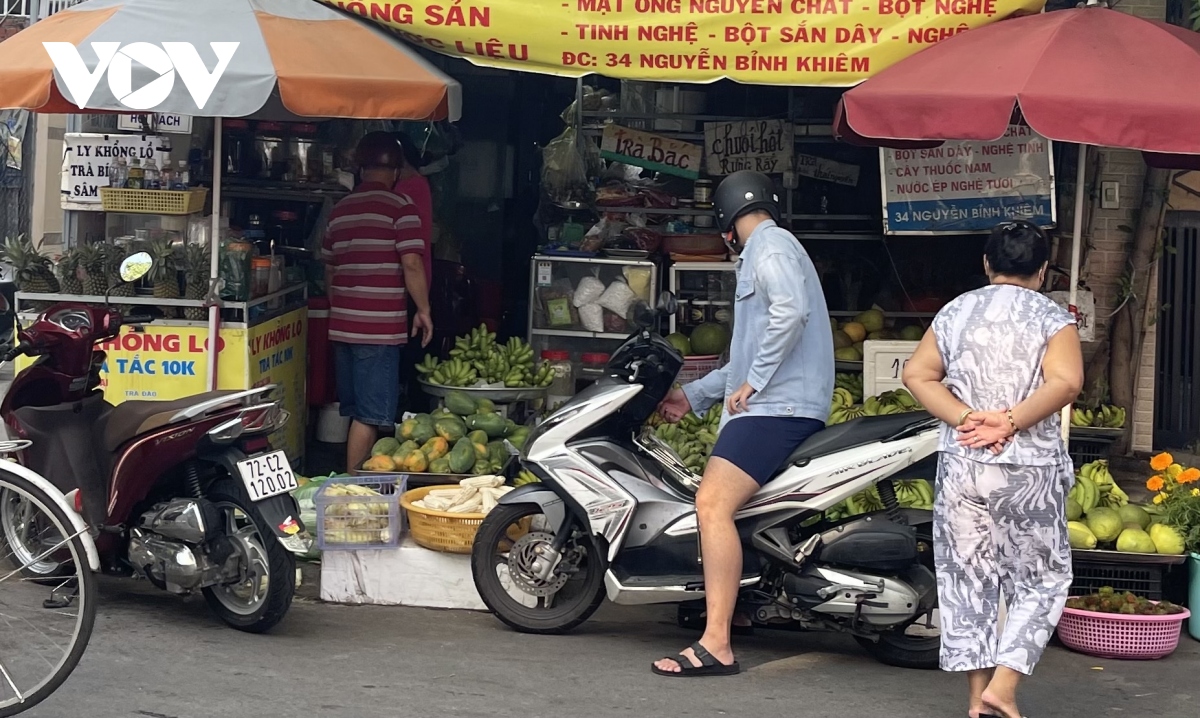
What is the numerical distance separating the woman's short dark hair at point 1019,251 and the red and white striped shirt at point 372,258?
12.5 ft

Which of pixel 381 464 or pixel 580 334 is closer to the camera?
Answer: pixel 381 464

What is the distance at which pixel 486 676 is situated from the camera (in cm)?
517

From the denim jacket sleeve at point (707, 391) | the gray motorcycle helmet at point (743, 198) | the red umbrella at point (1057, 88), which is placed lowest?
the denim jacket sleeve at point (707, 391)

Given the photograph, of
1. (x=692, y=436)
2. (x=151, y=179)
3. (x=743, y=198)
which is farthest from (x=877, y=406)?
(x=151, y=179)

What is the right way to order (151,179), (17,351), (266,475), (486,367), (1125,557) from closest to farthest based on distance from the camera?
(17,351), (266,475), (1125,557), (151,179), (486,367)

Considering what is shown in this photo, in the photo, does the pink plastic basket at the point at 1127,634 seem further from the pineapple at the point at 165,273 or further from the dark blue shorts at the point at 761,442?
the pineapple at the point at 165,273

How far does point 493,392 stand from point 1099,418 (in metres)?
3.44

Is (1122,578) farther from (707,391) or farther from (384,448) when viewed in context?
(384,448)

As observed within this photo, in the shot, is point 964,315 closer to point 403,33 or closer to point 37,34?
point 403,33

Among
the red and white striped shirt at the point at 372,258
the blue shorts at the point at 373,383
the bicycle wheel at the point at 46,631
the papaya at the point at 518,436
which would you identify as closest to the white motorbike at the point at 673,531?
the papaya at the point at 518,436

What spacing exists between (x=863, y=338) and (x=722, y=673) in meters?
3.64

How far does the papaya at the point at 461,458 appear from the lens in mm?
6840

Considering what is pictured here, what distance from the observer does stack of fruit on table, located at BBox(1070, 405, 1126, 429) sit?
25.6ft

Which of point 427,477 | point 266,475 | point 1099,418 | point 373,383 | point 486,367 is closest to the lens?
point 266,475
